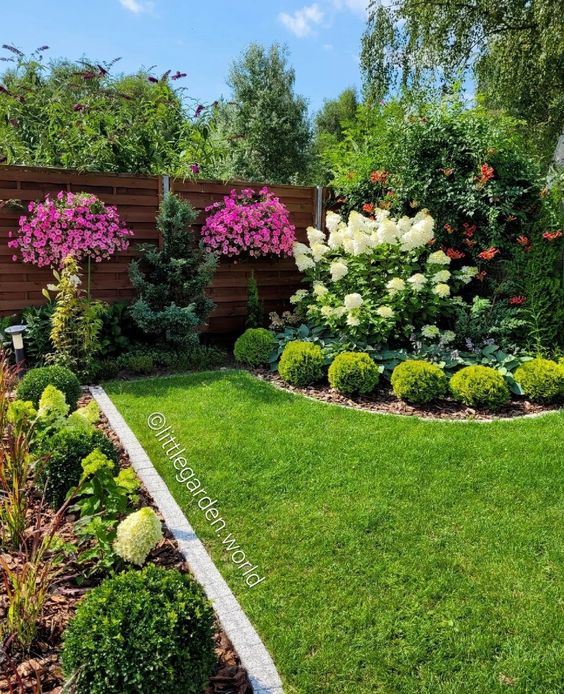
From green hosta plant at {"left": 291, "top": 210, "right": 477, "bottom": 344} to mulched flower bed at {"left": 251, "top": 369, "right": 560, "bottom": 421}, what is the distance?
753mm

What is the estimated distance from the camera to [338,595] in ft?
6.69

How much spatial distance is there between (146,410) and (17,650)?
7.70 ft

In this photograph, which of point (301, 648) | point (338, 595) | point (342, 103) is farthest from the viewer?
point (342, 103)

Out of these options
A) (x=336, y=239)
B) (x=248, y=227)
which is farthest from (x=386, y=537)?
(x=248, y=227)

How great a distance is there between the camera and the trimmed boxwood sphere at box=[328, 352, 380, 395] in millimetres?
4117

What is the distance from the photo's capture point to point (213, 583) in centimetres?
210

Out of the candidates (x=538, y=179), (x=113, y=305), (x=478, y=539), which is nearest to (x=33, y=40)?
(x=113, y=305)

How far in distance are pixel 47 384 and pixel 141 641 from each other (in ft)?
7.97

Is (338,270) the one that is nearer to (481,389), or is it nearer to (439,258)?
(439,258)

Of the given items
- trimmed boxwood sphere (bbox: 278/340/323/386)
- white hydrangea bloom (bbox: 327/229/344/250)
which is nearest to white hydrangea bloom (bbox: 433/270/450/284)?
white hydrangea bloom (bbox: 327/229/344/250)

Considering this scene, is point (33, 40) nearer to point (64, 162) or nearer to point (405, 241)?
point (64, 162)

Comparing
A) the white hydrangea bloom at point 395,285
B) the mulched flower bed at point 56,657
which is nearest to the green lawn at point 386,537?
the mulched flower bed at point 56,657

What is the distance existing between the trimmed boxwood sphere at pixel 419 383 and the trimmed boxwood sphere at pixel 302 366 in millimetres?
720

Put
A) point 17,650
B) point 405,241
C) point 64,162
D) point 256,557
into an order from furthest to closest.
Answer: point 64,162 < point 405,241 < point 256,557 < point 17,650
